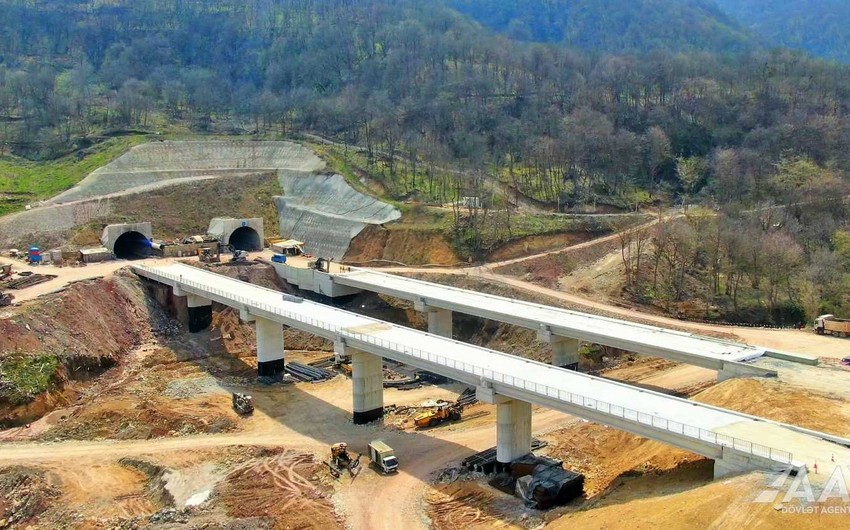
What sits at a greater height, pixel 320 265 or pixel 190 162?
pixel 190 162

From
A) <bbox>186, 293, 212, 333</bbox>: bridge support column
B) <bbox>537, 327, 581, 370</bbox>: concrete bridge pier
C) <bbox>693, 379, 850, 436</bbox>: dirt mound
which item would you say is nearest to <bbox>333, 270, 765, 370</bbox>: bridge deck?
<bbox>537, 327, 581, 370</bbox>: concrete bridge pier

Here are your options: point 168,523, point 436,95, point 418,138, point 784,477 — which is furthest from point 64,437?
point 436,95

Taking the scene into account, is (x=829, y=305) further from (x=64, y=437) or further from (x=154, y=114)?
(x=154, y=114)

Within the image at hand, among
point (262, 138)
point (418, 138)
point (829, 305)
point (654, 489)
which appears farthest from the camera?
point (262, 138)

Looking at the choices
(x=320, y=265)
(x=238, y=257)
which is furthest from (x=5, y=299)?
(x=320, y=265)

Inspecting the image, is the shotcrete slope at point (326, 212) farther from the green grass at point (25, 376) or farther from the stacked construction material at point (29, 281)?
the green grass at point (25, 376)

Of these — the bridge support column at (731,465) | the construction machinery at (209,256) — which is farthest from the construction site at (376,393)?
the construction machinery at (209,256)

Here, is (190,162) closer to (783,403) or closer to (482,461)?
(482,461)
